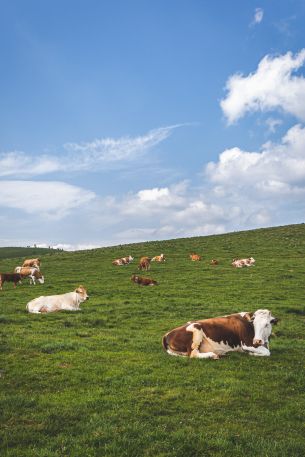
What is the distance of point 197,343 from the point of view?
12.7 m

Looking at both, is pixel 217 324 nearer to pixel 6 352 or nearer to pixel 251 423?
pixel 251 423

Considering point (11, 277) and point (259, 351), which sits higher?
point (11, 277)

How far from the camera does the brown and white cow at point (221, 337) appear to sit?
1277cm

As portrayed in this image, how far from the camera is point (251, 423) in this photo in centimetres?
829

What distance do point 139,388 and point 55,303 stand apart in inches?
498

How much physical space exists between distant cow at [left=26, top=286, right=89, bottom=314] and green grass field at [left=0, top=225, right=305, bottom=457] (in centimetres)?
59

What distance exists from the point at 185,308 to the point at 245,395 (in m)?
12.7

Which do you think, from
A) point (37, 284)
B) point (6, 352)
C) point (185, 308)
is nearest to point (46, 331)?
point (6, 352)

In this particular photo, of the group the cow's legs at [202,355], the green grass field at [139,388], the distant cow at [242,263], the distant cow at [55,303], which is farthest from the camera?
the distant cow at [242,263]

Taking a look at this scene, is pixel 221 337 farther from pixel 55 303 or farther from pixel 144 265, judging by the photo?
pixel 144 265

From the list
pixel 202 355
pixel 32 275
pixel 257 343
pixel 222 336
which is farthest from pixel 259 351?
pixel 32 275

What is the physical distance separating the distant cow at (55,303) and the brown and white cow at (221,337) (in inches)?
378

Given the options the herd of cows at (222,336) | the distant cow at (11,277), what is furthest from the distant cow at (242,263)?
the herd of cows at (222,336)

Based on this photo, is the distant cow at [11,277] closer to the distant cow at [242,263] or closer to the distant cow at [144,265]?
the distant cow at [144,265]
